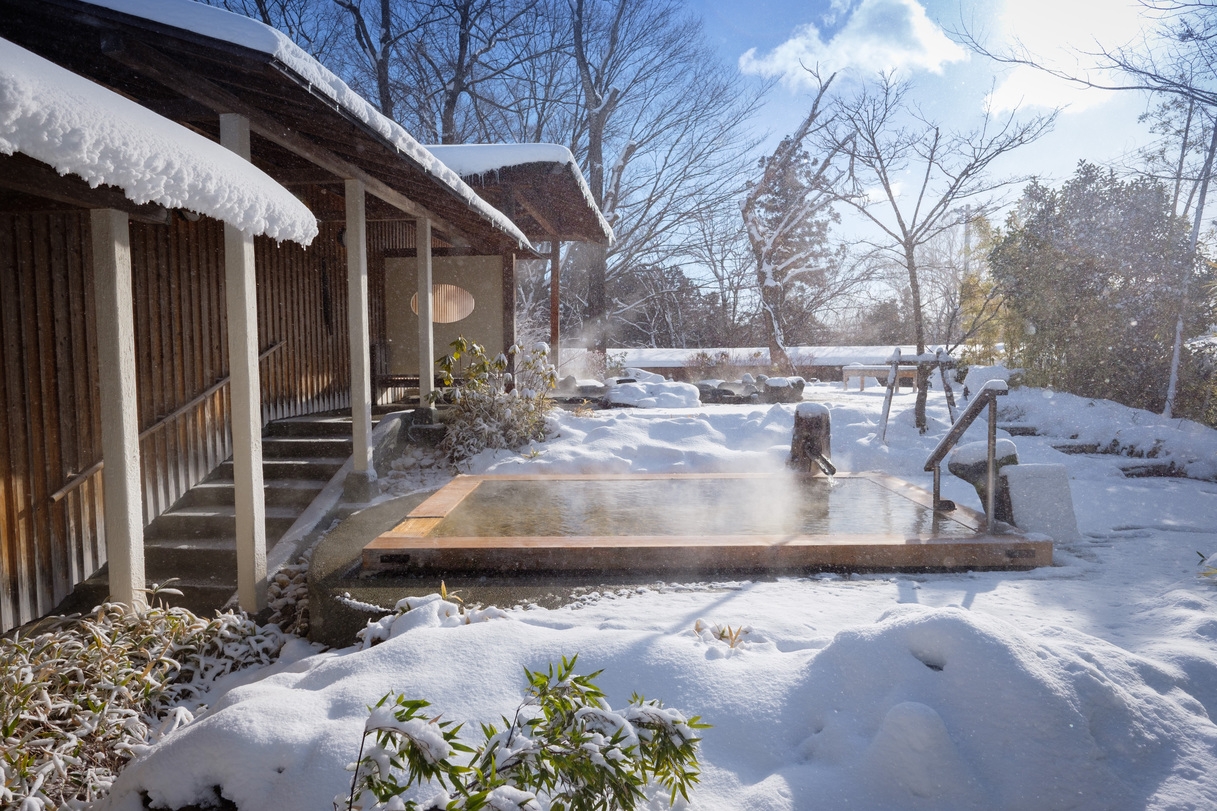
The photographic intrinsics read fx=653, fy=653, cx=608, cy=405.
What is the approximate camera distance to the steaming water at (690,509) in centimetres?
357

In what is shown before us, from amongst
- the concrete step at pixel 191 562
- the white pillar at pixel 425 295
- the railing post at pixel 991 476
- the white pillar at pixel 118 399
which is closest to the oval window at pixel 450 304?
the white pillar at pixel 425 295

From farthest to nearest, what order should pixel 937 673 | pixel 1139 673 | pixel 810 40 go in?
pixel 810 40 < pixel 1139 673 < pixel 937 673

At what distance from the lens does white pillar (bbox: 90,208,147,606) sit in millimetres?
2770

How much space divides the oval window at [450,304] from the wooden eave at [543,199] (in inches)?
49.9

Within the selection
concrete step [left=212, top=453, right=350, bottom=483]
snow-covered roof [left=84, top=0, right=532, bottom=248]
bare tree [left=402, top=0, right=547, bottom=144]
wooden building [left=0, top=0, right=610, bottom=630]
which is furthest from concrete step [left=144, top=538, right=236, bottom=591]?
bare tree [left=402, top=0, right=547, bottom=144]

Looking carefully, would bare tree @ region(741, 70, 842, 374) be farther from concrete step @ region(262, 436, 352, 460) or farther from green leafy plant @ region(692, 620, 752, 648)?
green leafy plant @ region(692, 620, 752, 648)

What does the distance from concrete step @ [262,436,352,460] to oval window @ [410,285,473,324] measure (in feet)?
11.6

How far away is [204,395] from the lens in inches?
206

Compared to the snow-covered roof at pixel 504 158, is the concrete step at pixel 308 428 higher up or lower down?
lower down

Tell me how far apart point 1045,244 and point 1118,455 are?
330cm

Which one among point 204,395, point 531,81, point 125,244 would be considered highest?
point 531,81

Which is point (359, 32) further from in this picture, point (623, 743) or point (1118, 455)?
point (623, 743)

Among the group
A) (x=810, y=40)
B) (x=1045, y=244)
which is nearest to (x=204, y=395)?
(x=1045, y=244)

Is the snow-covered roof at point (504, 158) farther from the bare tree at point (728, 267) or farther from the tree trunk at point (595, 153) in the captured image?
the bare tree at point (728, 267)
